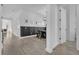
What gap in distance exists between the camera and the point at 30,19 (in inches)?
75.4

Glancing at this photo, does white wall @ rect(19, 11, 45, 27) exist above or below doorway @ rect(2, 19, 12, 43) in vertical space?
above

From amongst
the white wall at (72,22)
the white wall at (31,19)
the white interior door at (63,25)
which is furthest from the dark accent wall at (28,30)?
the white wall at (72,22)

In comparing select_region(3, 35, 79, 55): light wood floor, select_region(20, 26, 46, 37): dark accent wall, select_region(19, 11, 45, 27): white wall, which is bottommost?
select_region(3, 35, 79, 55): light wood floor

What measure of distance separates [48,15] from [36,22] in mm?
217

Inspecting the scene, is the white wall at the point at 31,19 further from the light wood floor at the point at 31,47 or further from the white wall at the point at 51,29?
the light wood floor at the point at 31,47

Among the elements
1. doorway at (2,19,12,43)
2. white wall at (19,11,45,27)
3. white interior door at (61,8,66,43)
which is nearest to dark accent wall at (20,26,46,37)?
white wall at (19,11,45,27)

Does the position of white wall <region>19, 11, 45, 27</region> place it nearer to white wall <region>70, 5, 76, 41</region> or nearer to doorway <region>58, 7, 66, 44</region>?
doorway <region>58, 7, 66, 44</region>

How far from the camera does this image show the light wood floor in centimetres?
191

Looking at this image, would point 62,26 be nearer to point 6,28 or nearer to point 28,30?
point 28,30

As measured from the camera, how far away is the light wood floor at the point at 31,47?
6.27 ft

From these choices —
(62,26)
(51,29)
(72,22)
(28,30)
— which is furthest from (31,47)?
(72,22)

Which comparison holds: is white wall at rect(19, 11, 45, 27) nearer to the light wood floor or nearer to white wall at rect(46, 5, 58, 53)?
white wall at rect(46, 5, 58, 53)
